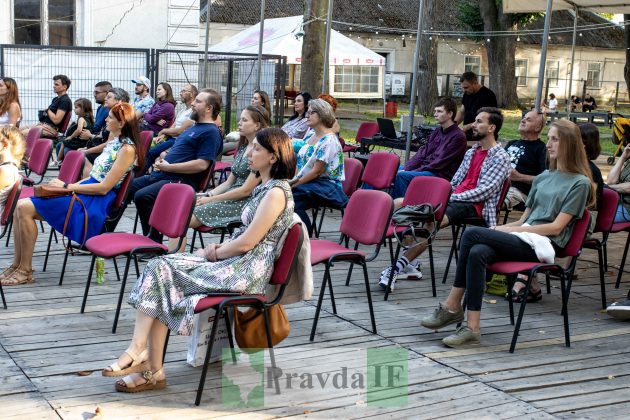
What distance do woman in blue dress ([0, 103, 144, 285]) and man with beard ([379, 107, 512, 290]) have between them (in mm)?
2090

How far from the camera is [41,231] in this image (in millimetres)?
8836

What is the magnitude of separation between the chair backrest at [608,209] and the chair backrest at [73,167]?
4187 mm

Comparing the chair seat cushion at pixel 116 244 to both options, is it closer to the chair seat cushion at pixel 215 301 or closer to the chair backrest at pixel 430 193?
the chair seat cushion at pixel 215 301

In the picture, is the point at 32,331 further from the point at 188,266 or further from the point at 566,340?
the point at 566,340

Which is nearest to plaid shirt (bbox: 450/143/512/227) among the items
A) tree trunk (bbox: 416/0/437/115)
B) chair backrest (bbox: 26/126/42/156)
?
chair backrest (bbox: 26/126/42/156)

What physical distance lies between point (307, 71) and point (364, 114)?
10.6 meters

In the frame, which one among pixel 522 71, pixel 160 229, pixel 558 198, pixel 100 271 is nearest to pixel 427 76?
pixel 522 71

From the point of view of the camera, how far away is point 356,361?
512 centimetres

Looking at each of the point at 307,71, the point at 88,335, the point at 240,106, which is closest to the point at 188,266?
the point at 88,335

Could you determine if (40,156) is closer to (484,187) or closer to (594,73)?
(484,187)

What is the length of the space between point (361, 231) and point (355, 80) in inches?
1107

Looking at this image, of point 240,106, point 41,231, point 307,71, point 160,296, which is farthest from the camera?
point 307,71

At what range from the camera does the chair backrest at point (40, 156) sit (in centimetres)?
917

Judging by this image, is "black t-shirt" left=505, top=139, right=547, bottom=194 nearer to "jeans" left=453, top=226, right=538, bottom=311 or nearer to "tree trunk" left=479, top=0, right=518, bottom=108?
"jeans" left=453, top=226, right=538, bottom=311
